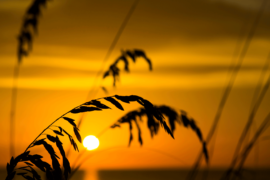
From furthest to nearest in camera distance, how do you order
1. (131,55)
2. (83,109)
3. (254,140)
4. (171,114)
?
1. (131,55)
2. (171,114)
3. (254,140)
4. (83,109)

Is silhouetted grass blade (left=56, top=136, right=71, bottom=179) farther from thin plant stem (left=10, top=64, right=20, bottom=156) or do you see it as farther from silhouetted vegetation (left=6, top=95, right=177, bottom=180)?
thin plant stem (left=10, top=64, right=20, bottom=156)

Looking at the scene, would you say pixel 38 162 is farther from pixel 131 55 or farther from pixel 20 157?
pixel 131 55

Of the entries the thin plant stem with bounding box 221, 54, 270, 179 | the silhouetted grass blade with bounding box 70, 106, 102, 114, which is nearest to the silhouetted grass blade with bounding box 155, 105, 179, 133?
the thin plant stem with bounding box 221, 54, 270, 179

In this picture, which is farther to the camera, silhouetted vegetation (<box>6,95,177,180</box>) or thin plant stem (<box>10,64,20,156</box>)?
thin plant stem (<box>10,64,20,156</box>)

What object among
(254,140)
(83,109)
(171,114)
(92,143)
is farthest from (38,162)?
(254,140)

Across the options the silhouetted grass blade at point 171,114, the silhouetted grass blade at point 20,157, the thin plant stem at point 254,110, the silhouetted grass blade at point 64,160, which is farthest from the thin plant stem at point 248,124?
the silhouetted grass blade at point 20,157

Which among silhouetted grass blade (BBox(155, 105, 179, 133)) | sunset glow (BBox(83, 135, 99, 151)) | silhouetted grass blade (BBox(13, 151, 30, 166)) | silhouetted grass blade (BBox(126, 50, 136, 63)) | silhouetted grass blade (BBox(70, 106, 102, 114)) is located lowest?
sunset glow (BBox(83, 135, 99, 151))

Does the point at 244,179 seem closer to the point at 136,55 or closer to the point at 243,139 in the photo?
the point at 243,139

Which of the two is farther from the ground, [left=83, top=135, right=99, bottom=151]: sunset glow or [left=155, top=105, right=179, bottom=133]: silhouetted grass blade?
[left=155, top=105, right=179, bottom=133]: silhouetted grass blade

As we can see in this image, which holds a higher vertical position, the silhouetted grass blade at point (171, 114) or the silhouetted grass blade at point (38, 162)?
the silhouetted grass blade at point (171, 114)

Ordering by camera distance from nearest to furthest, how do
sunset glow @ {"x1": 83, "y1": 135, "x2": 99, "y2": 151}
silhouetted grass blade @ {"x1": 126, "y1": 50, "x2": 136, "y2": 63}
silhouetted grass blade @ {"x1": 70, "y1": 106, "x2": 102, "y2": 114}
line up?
1. silhouetted grass blade @ {"x1": 70, "y1": 106, "x2": 102, "y2": 114}
2. sunset glow @ {"x1": 83, "y1": 135, "x2": 99, "y2": 151}
3. silhouetted grass blade @ {"x1": 126, "y1": 50, "x2": 136, "y2": 63}

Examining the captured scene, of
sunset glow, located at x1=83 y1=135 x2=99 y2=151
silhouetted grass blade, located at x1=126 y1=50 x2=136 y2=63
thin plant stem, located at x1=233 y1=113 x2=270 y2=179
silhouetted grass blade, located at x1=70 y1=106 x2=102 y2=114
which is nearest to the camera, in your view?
silhouetted grass blade, located at x1=70 y1=106 x2=102 y2=114

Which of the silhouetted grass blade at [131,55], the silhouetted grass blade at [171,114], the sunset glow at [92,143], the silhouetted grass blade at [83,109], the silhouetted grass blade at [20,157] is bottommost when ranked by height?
the sunset glow at [92,143]

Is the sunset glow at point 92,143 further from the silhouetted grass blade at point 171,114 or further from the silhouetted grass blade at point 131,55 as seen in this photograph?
the silhouetted grass blade at point 131,55
